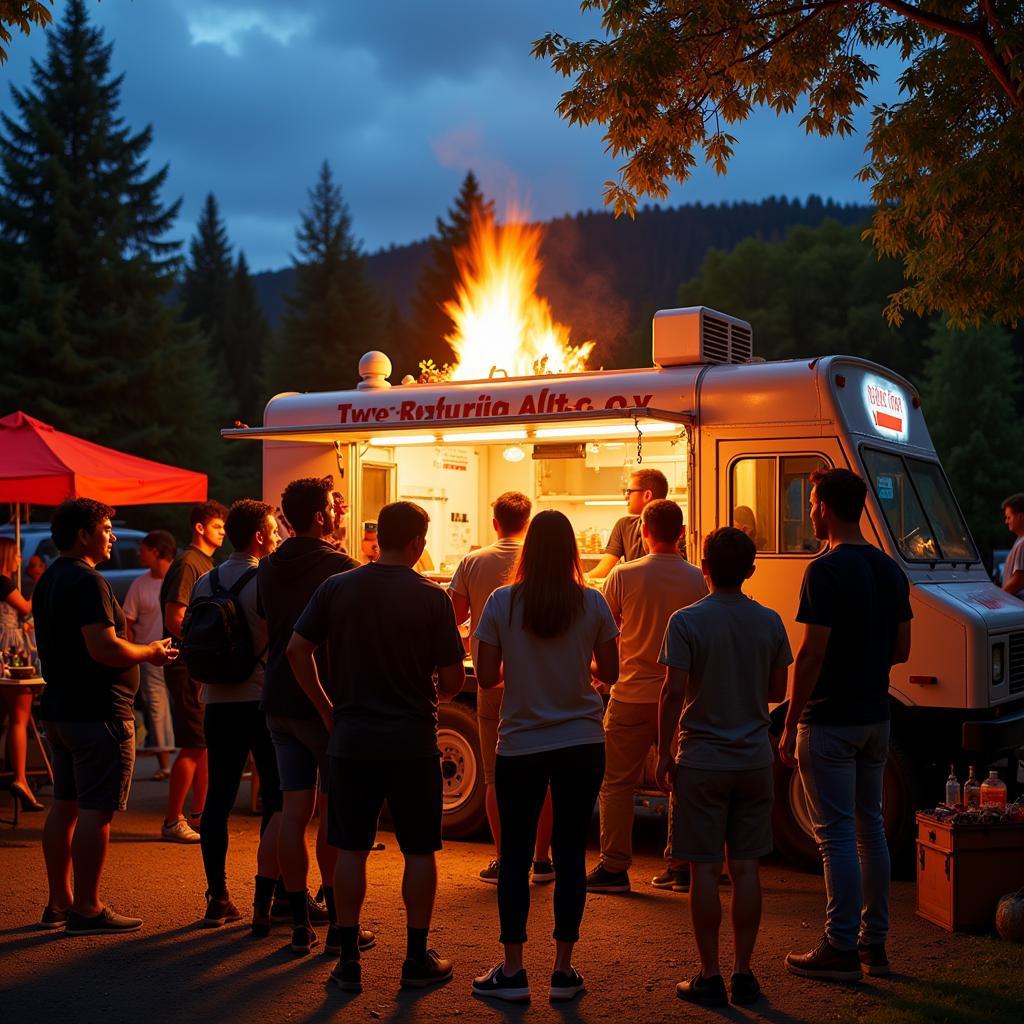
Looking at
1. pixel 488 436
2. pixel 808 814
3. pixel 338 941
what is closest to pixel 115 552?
pixel 488 436

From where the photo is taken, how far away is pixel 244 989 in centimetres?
566

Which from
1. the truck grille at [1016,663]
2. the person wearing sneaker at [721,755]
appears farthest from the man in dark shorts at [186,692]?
the truck grille at [1016,663]

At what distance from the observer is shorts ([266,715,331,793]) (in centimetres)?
614

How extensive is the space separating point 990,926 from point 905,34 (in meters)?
7.18

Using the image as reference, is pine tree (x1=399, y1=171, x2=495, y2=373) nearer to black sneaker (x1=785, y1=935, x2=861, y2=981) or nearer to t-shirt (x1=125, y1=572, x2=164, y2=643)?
t-shirt (x1=125, y1=572, x2=164, y2=643)

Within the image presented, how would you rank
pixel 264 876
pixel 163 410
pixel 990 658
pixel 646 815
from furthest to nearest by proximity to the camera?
pixel 163 410 < pixel 646 815 < pixel 990 658 < pixel 264 876

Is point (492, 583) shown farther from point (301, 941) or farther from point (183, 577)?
point (183, 577)

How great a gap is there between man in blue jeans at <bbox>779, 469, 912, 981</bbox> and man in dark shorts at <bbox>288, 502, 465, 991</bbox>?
1.53 m

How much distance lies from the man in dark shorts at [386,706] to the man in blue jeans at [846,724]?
1530 mm

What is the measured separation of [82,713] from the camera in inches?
256

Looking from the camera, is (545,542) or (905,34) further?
(905,34)

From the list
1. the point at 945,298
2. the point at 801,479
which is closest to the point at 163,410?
the point at 945,298

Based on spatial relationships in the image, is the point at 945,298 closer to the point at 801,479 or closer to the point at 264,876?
the point at 801,479

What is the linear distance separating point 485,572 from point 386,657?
2104 millimetres
